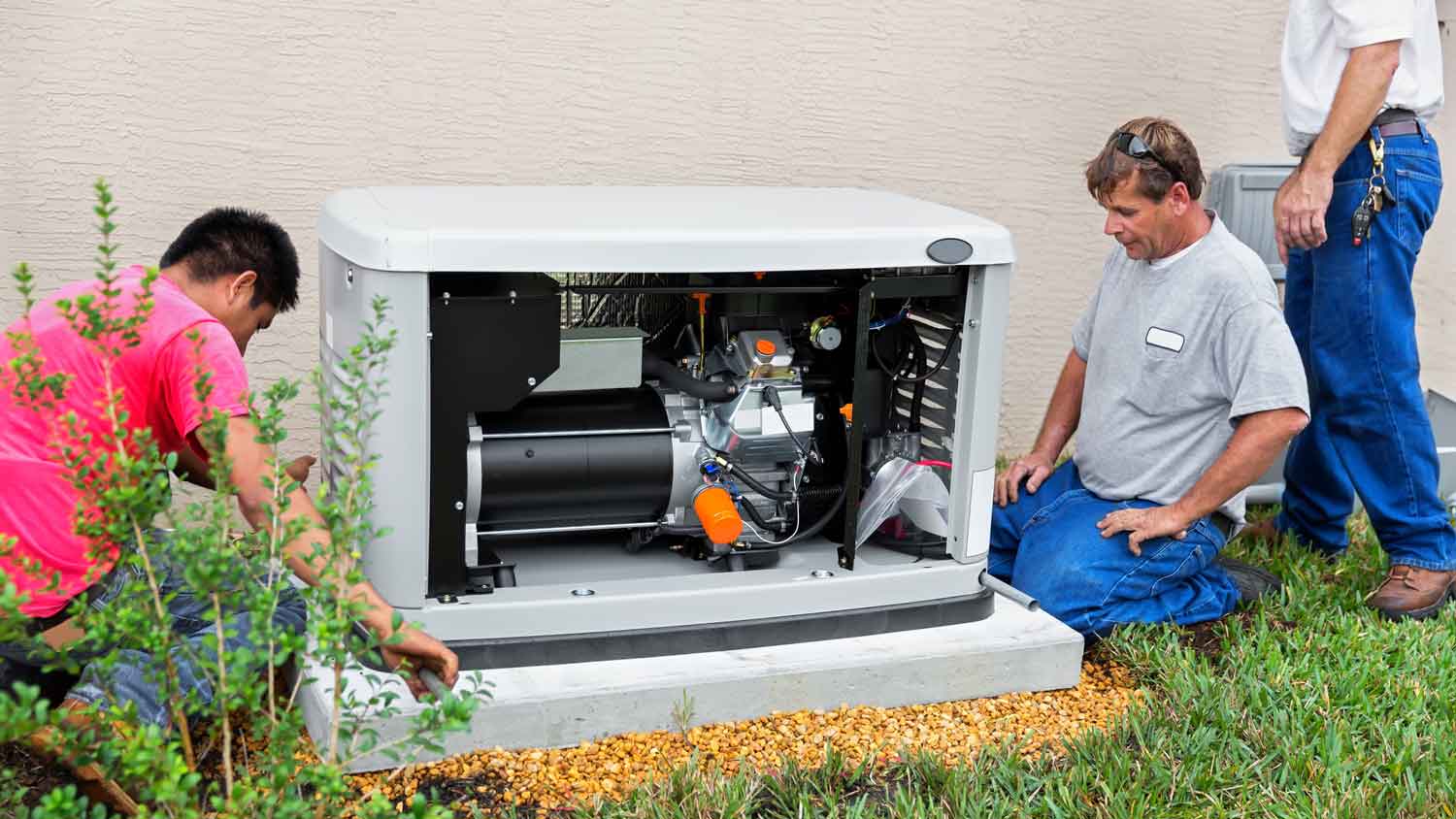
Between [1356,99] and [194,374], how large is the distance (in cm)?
255

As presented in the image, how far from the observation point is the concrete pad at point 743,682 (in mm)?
2588

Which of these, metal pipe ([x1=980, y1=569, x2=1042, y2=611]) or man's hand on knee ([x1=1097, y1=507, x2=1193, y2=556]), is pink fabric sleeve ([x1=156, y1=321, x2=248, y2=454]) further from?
man's hand on knee ([x1=1097, y1=507, x2=1193, y2=556])

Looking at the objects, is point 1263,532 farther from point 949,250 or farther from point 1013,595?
point 949,250

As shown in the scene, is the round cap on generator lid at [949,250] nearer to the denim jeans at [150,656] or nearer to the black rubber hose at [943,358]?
the black rubber hose at [943,358]

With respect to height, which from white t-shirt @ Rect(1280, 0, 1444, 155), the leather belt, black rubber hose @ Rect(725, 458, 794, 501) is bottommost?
black rubber hose @ Rect(725, 458, 794, 501)

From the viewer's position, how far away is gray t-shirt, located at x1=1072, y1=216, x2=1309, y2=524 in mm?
3137

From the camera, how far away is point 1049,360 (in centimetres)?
469

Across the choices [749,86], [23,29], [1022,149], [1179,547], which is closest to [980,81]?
[1022,149]

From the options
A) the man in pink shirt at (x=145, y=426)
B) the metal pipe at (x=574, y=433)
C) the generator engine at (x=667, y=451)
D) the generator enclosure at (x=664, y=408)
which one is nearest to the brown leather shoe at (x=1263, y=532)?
the generator enclosure at (x=664, y=408)

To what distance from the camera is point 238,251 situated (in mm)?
2682

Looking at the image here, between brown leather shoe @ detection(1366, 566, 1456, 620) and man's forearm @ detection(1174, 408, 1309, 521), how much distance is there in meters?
0.60

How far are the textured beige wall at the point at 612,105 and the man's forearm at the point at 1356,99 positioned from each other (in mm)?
1293

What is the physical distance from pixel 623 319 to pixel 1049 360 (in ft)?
6.61

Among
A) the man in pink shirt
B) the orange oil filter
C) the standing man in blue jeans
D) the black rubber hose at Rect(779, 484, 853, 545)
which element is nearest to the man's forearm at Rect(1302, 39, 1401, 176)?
the standing man in blue jeans
